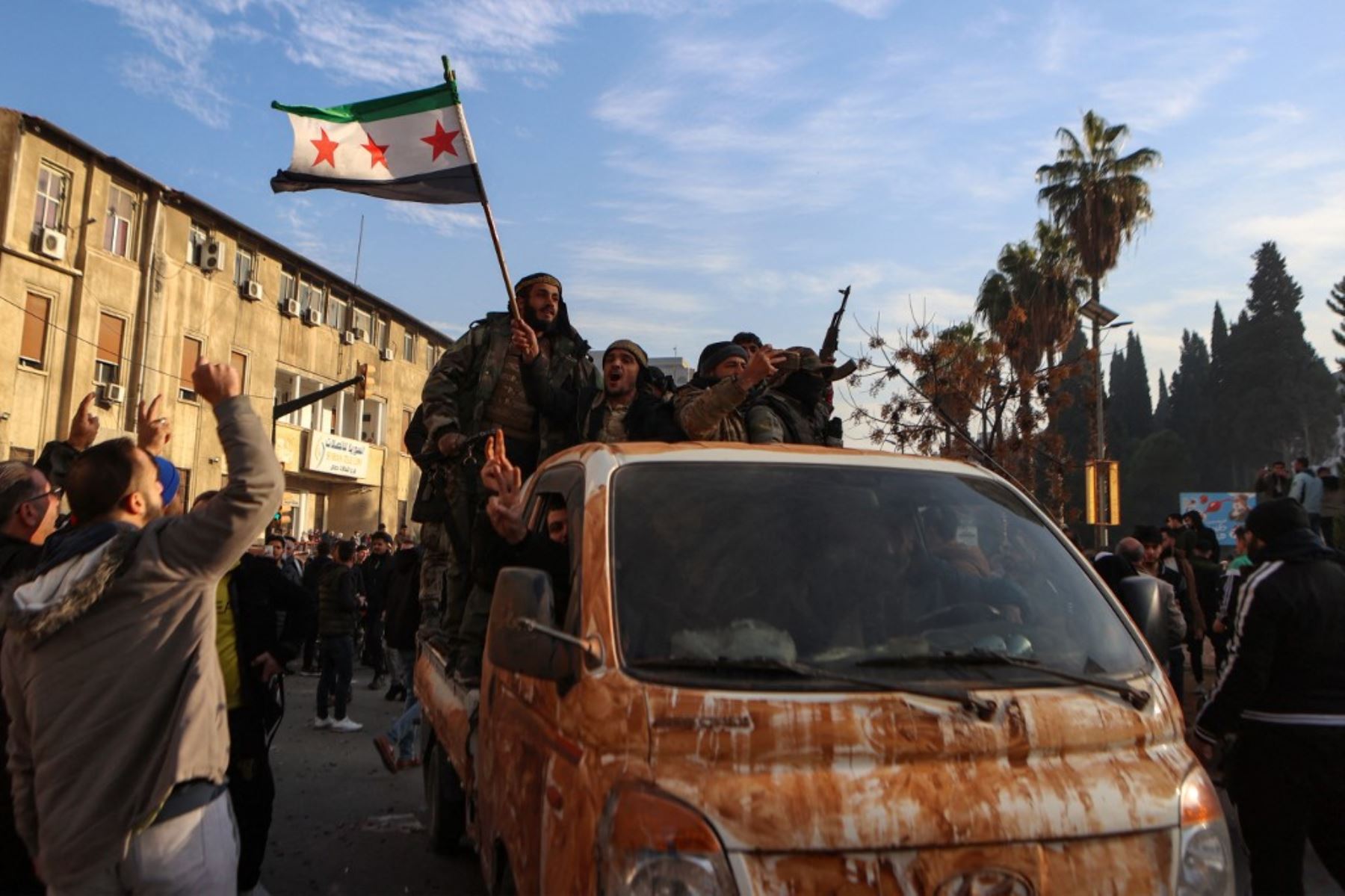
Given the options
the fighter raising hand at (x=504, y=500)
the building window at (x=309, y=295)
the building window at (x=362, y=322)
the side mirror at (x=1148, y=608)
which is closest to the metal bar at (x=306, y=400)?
the building window at (x=309, y=295)

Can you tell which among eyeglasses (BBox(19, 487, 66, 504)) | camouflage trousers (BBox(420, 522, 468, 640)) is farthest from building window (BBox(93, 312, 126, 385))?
eyeglasses (BBox(19, 487, 66, 504))

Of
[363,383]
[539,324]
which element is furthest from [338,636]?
[363,383]

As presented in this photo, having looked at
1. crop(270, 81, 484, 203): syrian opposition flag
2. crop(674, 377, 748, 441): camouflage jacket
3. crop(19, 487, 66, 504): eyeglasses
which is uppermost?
crop(270, 81, 484, 203): syrian opposition flag

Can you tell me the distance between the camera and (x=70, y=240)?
2698 cm

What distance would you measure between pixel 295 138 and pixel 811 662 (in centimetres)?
515

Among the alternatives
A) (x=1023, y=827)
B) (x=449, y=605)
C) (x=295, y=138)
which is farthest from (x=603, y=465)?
(x=295, y=138)

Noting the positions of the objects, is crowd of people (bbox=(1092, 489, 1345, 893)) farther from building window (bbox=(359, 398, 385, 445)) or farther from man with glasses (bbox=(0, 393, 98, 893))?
building window (bbox=(359, 398, 385, 445))

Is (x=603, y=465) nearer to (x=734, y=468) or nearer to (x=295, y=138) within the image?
(x=734, y=468)

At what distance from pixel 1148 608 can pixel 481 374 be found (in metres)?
4.39

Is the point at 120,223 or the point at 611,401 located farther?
the point at 120,223

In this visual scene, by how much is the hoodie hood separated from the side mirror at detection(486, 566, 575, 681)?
0.94 meters

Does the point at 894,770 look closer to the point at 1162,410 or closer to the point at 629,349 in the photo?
the point at 629,349

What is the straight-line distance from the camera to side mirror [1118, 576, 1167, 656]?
3100 mm

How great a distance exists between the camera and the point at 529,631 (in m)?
2.74
